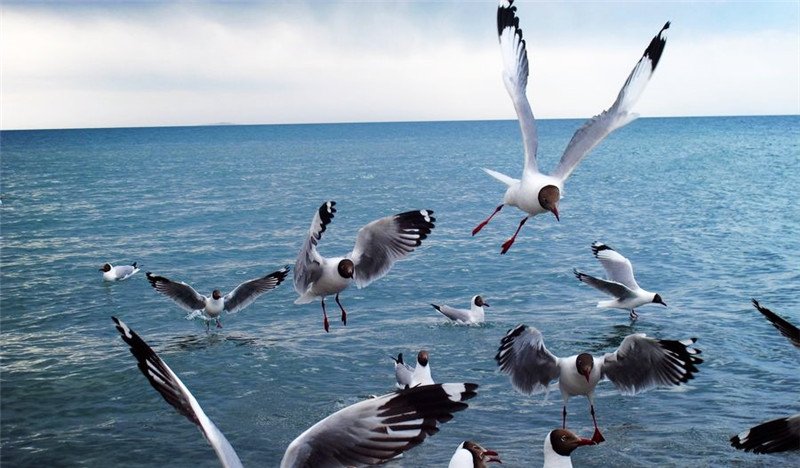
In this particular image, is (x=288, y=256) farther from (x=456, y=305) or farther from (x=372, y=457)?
(x=372, y=457)

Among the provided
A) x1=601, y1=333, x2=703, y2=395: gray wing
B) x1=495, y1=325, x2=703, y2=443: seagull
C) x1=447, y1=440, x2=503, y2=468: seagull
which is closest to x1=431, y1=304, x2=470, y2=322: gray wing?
x1=495, y1=325, x2=703, y2=443: seagull

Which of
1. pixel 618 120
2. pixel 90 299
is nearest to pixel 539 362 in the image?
pixel 618 120

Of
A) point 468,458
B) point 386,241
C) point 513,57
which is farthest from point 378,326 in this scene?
point 468,458

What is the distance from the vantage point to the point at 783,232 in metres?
32.2

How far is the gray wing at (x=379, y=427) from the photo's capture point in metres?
4.77

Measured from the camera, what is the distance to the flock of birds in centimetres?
510

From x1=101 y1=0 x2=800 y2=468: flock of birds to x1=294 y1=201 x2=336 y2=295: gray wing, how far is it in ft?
0.04

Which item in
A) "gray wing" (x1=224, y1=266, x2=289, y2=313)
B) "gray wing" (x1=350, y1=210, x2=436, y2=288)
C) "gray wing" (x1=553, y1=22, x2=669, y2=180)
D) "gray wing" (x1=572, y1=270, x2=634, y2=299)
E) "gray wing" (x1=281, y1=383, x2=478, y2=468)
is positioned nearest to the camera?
"gray wing" (x1=281, y1=383, x2=478, y2=468)

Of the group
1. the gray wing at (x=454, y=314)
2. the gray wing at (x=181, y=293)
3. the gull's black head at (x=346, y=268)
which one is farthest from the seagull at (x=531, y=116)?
the gray wing at (x=181, y=293)

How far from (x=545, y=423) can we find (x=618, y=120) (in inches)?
193

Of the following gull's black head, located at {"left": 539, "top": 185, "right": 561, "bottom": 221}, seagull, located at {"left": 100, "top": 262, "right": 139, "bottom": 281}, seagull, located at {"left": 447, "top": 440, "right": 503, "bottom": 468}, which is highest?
gull's black head, located at {"left": 539, "top": 185, "right": 561, "bottom": 221}

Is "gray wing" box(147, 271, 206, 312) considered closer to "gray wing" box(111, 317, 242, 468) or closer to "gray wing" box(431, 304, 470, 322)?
"gray wing" box(431, 304, 470, 322)

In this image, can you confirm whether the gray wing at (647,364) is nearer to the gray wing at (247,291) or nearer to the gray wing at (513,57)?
the gray wing at (513,57)

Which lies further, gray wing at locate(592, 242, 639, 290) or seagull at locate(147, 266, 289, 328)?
gray wing at locate(592, 242, 639, 290)
